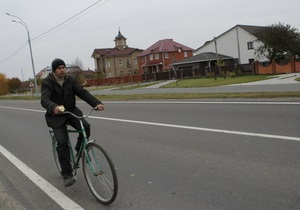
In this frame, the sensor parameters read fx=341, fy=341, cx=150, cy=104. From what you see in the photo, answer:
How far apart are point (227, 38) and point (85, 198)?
52.5m

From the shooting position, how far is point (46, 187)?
517cm

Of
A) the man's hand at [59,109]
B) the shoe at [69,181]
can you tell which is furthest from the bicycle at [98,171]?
the shoe at [69,181]

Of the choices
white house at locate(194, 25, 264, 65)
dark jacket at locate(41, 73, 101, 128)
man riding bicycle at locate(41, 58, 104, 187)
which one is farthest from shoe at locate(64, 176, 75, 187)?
white house at locate(194, 25, 264, 65)

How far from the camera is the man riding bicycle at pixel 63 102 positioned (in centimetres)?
481

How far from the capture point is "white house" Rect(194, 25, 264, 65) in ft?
165

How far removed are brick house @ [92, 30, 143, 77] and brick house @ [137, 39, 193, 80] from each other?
37.3ft

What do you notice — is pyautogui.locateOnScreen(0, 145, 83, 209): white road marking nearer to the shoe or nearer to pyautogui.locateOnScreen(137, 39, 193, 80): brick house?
the shoe

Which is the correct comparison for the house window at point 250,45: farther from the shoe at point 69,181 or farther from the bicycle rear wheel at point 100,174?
the bicycle rear wheel at point 100,174

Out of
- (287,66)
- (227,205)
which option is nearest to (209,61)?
(287,66)

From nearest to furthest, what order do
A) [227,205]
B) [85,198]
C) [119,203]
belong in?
[227,205] → [119,203] → [85,198]

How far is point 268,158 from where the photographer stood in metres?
5.38

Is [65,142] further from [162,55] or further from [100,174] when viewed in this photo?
[162,55]

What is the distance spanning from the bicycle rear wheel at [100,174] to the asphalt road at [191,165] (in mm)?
134

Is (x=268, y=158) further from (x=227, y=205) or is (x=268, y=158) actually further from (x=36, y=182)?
(x=36, y=182)
